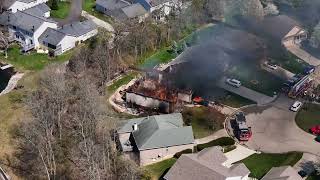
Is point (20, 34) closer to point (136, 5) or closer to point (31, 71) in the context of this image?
point (31, 71)

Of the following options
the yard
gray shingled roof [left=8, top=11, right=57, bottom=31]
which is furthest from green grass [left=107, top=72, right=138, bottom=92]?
gray shingled roof [left=8, top=11, right=57, bottom=31]

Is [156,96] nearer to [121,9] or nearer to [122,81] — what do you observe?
[122,81]

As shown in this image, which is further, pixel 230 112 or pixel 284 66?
pixel 284 66

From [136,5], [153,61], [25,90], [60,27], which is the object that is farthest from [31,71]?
[136,5]

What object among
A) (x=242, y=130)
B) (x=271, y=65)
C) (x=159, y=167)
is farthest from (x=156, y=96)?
(x=271, y=65)

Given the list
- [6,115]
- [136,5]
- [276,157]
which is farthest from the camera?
[136,5]

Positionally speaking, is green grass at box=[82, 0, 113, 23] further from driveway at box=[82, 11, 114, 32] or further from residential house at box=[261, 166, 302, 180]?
residential house at box=[261, 166, 302, 180]
